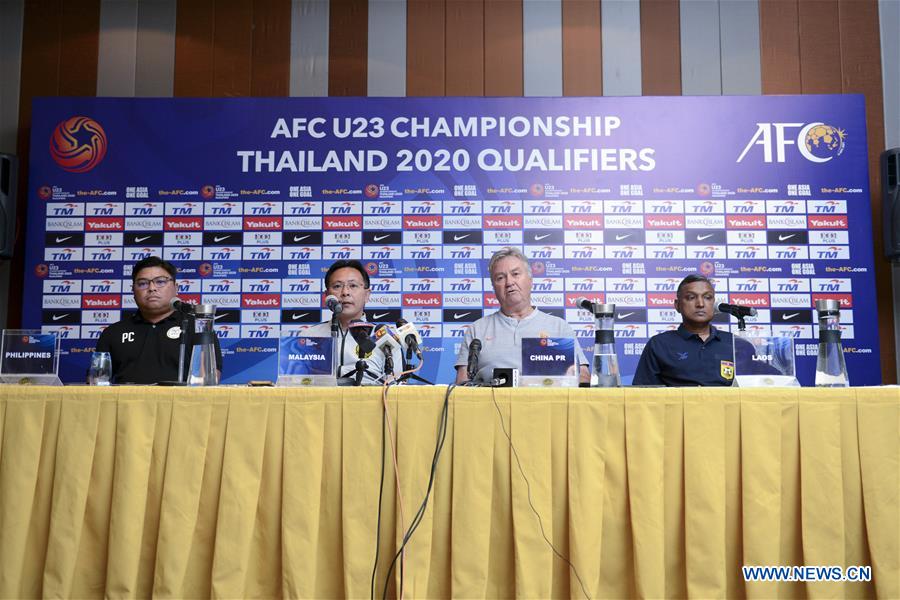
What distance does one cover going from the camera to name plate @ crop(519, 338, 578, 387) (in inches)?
77.5

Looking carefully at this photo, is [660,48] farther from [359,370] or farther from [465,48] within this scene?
[359,370]

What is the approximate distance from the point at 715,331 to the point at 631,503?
1949 millimetres

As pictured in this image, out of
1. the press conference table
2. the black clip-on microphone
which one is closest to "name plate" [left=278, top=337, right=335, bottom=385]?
the press conference table

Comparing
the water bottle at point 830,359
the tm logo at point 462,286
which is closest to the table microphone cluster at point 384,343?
the water bottle at point 830,359

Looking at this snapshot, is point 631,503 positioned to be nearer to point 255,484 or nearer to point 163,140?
point 255,484

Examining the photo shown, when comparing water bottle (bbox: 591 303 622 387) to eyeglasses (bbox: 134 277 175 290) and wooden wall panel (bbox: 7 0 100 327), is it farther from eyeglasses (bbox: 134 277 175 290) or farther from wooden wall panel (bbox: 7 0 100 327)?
wooden wall panel (bbox: 7 0 100 327)

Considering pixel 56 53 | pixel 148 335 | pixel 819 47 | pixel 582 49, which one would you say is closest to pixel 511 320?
pixel 148 335

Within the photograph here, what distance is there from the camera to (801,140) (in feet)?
12.6

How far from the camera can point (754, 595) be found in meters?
1.60

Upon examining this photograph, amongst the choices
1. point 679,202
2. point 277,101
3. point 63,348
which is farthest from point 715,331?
point 63,348

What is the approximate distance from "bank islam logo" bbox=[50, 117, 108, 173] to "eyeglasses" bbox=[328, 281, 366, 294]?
1716mm

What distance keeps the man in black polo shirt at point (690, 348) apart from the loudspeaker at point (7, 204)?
10.8 feet

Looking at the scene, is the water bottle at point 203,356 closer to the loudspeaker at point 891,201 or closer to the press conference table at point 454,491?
the press conference table at point 454,491

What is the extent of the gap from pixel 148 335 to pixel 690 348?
249cm
